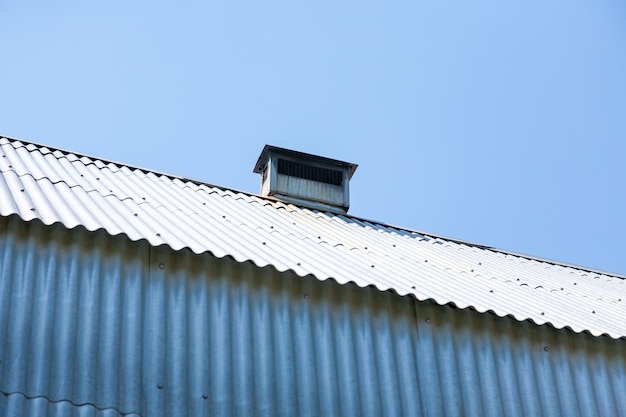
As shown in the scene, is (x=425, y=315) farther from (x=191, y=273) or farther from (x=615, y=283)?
(x=615, y=283)

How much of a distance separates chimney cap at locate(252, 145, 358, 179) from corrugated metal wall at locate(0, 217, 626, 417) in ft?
17.6

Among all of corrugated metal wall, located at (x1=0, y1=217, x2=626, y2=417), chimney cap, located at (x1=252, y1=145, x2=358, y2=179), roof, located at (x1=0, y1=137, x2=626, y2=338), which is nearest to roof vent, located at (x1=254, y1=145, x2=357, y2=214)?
chimney cap, located at (x1=252, y1=145, x2=358, y2=179)

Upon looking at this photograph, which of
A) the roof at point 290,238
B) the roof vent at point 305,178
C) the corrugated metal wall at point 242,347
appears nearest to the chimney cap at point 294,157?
the roof vent at point 305,178

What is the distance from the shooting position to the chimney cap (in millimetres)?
12750

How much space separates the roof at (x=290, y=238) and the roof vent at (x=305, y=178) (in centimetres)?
80

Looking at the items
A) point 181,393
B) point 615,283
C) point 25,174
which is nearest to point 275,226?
point 25,174

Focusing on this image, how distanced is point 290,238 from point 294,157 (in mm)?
4033

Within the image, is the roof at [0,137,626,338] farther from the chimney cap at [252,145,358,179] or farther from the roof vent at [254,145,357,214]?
the chimney cap at [252,145,358,179]

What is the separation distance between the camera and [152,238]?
710 cm

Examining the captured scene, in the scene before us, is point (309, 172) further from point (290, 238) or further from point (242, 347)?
point (242, 347)

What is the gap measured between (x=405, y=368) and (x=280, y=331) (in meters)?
1.18

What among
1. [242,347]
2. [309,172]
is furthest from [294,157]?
[242,347]

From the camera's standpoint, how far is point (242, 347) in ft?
22.7

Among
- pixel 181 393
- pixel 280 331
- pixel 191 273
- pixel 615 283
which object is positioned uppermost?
pixel 615 283
